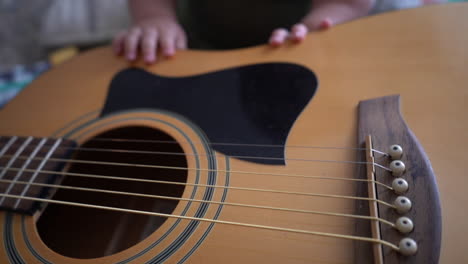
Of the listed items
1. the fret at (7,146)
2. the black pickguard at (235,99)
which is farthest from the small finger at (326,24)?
the fret at (7,146)

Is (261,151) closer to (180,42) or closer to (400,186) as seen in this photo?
(400,186)

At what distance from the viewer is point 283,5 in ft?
2.82

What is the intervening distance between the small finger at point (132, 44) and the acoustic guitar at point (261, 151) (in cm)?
2

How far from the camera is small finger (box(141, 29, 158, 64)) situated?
0.70 metres

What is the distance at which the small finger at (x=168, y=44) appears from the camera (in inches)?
27.6

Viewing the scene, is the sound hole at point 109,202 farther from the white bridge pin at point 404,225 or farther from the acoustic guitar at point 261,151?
the white bridge pin at point 404,225

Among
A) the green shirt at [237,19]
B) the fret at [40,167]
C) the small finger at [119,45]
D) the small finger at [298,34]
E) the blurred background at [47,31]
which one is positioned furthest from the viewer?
the blurred background at [47,31]

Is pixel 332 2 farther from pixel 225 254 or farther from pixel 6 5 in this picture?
pixel 6 5

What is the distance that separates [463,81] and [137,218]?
0.58 metres

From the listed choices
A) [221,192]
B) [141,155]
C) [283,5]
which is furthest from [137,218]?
[283,5]

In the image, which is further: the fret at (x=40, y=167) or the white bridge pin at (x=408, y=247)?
the fret at (x=40, y=167)

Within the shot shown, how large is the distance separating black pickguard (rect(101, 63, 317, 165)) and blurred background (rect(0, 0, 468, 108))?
74 centimetres

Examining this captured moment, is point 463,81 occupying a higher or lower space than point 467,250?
higher

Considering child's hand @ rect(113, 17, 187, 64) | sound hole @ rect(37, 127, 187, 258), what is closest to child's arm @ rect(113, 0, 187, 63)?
child's hand @ rect(113, 17, 187, 64)
